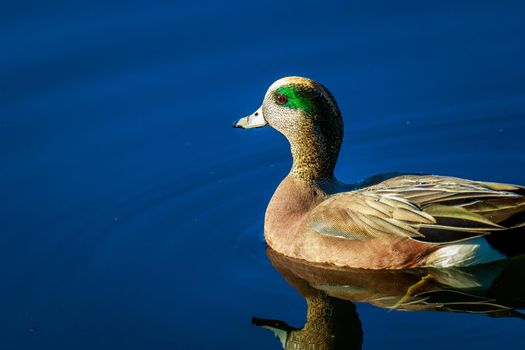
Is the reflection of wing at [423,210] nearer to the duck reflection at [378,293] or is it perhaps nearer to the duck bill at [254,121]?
the duck reflection at [378,293]

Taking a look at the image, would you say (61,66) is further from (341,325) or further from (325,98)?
(341,325)

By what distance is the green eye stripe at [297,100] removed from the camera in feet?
30.8

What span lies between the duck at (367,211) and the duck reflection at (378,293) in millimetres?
91

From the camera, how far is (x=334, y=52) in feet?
38.3

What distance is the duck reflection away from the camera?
8.24 meters

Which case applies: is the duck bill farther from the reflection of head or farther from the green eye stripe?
the reflection of head

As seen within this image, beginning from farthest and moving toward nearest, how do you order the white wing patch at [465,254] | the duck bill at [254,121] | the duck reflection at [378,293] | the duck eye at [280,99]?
the duck bill at [254,121] → the duck eye at [280,99] → the white wing patch at [465,254] → the duck reflection at [378,293]

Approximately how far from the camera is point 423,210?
8930 mm

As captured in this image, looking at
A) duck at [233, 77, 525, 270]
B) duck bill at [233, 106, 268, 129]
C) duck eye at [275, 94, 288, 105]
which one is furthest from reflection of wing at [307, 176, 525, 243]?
duck bill at [233, 106, 268, 129]

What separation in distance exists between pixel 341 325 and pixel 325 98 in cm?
201

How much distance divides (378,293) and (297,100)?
70.9 inches

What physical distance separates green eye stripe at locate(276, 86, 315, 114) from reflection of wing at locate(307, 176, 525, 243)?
77cm

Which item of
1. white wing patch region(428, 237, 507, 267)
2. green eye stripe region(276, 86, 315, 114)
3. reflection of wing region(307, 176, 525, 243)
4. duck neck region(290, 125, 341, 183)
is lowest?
white wing patch region(428, 237, 507, 267)

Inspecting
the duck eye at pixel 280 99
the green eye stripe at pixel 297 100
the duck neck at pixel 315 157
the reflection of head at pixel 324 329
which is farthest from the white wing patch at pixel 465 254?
the duck eye at pixel 280 99
